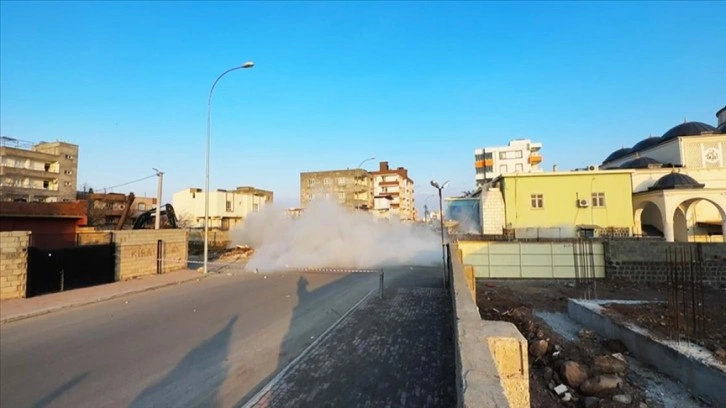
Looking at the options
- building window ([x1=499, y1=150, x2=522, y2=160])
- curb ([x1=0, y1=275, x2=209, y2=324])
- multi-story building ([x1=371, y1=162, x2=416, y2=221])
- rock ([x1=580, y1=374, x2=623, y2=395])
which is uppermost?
building window ([x1=499, y1=150, x2=522, y2=160])

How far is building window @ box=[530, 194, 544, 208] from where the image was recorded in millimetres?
29616

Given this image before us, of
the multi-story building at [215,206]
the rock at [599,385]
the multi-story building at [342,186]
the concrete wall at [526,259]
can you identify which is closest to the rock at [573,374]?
the rock at [599,385]

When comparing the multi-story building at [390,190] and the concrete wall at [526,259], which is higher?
the multi-story building at [390,190]

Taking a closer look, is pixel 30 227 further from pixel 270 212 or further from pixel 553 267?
pixel 553 267

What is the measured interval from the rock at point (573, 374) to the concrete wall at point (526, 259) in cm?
1197

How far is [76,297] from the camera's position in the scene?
41.6 ft

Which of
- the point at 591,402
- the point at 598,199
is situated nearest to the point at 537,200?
the point at 598,199

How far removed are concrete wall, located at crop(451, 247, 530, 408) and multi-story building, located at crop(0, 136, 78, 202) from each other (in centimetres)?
6679

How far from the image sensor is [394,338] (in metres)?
7.73

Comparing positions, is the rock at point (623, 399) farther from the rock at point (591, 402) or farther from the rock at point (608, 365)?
the rock at point (608, 365)

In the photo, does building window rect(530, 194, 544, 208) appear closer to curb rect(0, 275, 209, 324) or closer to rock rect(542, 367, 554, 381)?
rock rect(542, 367, 554, 381)

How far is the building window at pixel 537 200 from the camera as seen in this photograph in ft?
97.2

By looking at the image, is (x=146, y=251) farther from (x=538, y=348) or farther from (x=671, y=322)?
(x=671, y=322)

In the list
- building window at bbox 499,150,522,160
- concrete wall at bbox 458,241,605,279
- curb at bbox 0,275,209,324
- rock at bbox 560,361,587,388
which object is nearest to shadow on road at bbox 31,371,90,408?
curb at bbox 0,275,209,324
